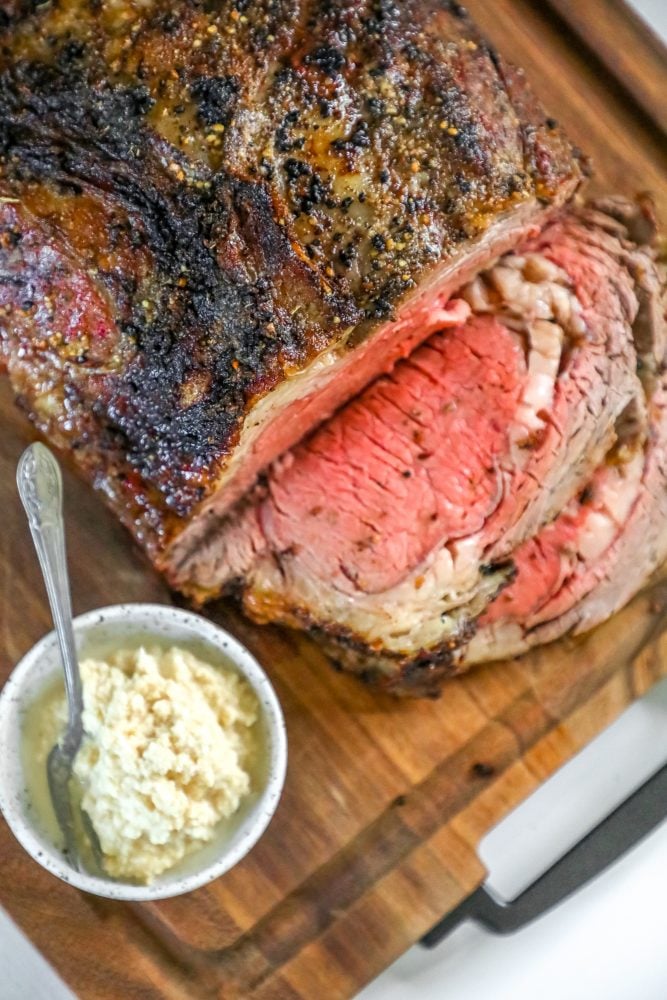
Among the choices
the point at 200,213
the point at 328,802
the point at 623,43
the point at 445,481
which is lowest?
the point at 328,802

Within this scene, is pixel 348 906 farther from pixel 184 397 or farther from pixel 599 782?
pixel 184 397

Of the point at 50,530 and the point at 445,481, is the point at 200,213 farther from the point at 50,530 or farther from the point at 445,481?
the point at 445,481

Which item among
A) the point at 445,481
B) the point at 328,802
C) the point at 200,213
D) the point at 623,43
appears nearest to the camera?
the point at 200,213

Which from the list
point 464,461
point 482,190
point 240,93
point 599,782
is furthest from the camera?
point 599,782

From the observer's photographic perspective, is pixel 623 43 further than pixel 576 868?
Yes

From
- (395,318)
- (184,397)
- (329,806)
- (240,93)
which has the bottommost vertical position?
(329,806)

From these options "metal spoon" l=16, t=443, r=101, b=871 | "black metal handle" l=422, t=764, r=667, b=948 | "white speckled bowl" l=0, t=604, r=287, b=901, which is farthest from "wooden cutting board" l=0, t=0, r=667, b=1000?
"metal spoon" l=16, t=443, r=101, b=871

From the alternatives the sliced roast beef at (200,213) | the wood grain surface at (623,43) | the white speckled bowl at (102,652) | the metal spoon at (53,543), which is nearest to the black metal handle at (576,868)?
the white speckled bowl at (102,652)

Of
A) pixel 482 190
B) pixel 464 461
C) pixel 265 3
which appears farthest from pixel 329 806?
pixel 265 3

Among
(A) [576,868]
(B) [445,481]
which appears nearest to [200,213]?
(B) [445,481]
